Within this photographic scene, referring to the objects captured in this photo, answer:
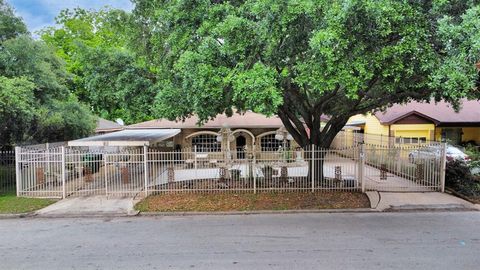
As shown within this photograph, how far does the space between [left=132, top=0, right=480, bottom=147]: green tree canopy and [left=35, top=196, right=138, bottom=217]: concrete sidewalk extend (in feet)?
13.1

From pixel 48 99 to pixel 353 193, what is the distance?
14651mm

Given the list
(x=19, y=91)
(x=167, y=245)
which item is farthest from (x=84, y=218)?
(x=19, y=91)

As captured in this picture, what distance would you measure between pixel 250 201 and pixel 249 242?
4.08 meters

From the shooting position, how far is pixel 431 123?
843 inches

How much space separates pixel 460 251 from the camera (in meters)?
7.46

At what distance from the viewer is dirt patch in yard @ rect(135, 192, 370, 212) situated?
38.3ft

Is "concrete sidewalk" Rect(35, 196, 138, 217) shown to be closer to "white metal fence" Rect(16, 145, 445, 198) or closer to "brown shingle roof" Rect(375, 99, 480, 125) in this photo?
"white metal fence" Rect(16, 145, 445, 198)

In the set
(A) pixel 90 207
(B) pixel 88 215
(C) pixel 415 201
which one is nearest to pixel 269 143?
(C) pixel 415 201

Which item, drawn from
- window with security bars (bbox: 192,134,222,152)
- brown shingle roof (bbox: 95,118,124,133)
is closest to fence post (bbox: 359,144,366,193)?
window with security bars (bbox: 192,134,222,152)

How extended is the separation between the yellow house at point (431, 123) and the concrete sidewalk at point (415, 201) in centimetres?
718

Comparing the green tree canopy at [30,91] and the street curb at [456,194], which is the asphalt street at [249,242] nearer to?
the street curb at [456,194]

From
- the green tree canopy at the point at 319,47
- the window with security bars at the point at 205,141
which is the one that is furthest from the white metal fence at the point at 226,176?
the window with security bars at the point at 205,141

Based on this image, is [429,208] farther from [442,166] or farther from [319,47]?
[319,47]

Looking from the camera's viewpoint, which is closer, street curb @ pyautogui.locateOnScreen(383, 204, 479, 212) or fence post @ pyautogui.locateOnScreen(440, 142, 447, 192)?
street curb @ pyautogui.locateOnScreen(383, 204, 479, 212)
